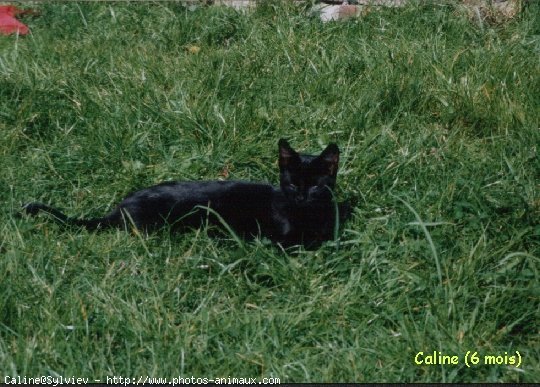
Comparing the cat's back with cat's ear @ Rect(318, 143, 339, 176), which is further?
the cat's back

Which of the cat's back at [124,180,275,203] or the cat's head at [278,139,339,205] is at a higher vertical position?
the cat's head at [278,139,339,205]

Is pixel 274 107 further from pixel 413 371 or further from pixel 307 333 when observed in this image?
pixel 413 371

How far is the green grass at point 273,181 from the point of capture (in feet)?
9.59

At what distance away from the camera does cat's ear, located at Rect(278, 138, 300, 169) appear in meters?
3.70

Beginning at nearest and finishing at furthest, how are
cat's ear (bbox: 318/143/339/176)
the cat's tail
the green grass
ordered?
the green grass → cat's ear (bbox: 318/143/339/176) → the cat's tail

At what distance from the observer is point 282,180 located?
382 cm

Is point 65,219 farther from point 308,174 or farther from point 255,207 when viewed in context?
point 308,174

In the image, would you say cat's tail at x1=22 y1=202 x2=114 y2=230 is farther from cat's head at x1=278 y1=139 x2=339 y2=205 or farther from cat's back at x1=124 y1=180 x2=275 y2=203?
cat's head at x1=278 y1=139 x2=339 y2=205

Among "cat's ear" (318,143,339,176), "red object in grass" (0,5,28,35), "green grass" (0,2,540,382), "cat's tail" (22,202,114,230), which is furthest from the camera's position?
"red object in grass" (0,5,28,35)

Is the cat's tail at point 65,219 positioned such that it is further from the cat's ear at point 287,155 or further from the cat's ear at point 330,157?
the cat's ear at point 330,157

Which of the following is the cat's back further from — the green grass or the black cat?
the green grass

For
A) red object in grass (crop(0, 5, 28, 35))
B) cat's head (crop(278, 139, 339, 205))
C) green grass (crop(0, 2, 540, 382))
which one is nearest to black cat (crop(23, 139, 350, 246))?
cat's head (crop(278, 139, 339, 205))

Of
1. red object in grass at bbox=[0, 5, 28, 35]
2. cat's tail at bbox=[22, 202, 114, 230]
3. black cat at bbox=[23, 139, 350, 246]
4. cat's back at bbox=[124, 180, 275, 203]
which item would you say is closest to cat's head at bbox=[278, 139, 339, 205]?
black cat at bbox=[23, 139, 350, 246]

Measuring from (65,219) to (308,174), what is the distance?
1199 millimetres
